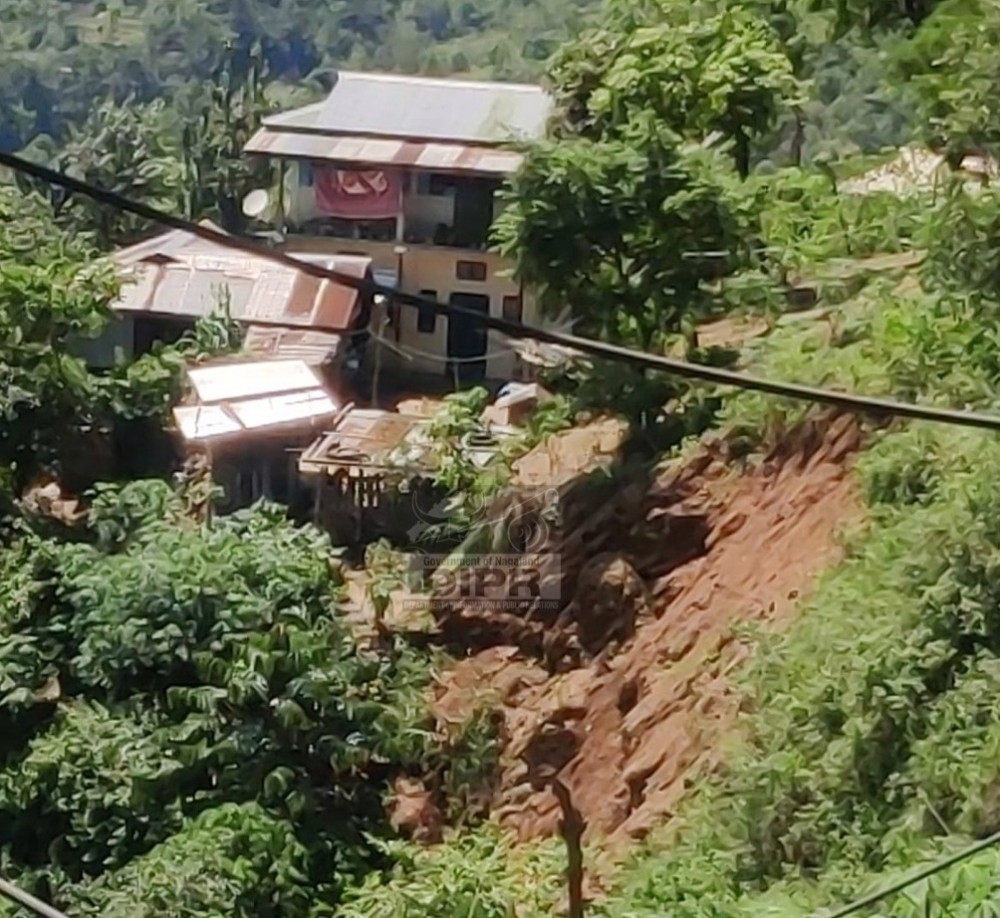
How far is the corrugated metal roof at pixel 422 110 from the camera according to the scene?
1.93 metres

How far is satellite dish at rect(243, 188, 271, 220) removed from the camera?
6.39 ft

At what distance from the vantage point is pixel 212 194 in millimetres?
1963

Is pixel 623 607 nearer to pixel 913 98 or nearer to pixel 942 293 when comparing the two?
pixel 942 293

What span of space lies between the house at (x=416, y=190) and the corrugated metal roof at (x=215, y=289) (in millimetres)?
49

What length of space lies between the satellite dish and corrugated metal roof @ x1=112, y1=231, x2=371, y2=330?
5 cm

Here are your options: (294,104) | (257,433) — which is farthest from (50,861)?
(294,104)

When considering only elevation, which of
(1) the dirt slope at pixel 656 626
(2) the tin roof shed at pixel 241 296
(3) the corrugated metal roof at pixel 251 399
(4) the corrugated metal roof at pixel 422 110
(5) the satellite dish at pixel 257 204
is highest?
(4) the corrugated metal roof at pixel 422 110

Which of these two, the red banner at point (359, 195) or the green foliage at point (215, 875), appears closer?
the green foliage at point (215, 875)

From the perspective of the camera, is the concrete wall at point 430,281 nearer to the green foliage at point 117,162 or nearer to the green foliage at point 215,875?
the green foliage at point 117,162

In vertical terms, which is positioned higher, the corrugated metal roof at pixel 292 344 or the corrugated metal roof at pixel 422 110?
the corrugated metal roof at pixel 422 110

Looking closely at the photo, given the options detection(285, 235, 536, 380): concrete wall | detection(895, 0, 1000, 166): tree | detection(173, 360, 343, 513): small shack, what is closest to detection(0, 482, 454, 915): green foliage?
detection(173, 360, 343, 513): small shack

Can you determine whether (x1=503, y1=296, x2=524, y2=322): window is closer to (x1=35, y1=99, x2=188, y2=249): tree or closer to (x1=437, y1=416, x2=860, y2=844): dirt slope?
(x1=437, y1=416, x2=860, y2=844): dirt slope

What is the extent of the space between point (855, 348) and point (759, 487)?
0.18m

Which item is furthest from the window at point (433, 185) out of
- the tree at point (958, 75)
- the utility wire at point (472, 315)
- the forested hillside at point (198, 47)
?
the utility wire at point (472, 315)
